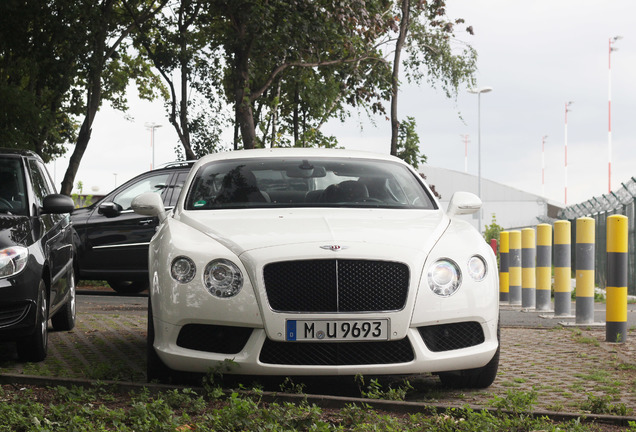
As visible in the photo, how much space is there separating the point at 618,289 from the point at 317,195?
357 centimetres

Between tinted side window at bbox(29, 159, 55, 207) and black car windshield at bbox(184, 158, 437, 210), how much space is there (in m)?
1.73

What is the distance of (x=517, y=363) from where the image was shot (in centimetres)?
766

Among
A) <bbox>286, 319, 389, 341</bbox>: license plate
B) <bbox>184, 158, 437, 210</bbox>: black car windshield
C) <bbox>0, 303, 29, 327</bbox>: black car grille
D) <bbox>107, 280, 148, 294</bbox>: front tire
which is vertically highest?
<bbox>184, 158, 437, 210</bbox>: black car windshield

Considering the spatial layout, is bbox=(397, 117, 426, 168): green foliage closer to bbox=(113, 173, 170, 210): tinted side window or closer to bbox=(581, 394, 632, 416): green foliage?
bbox=(113, 173, 170, 210): tinted side window

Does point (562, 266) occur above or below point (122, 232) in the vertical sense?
below

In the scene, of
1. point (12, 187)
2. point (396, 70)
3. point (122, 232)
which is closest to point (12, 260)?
point (12, 187)

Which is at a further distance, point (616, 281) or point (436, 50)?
point (436, 50)

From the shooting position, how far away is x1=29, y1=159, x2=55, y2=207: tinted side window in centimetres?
835

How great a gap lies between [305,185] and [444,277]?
1.66 metres

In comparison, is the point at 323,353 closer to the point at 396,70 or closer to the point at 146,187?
the point at 146,187

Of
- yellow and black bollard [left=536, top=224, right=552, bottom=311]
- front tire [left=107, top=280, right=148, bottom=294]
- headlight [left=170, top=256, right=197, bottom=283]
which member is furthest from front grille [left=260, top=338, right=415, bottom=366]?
front tire [left=107, top=280, right=148, bottom=294]

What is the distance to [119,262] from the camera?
14289 mm

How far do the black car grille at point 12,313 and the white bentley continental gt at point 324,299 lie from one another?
4.09 feet

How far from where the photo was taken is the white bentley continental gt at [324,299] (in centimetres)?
567
